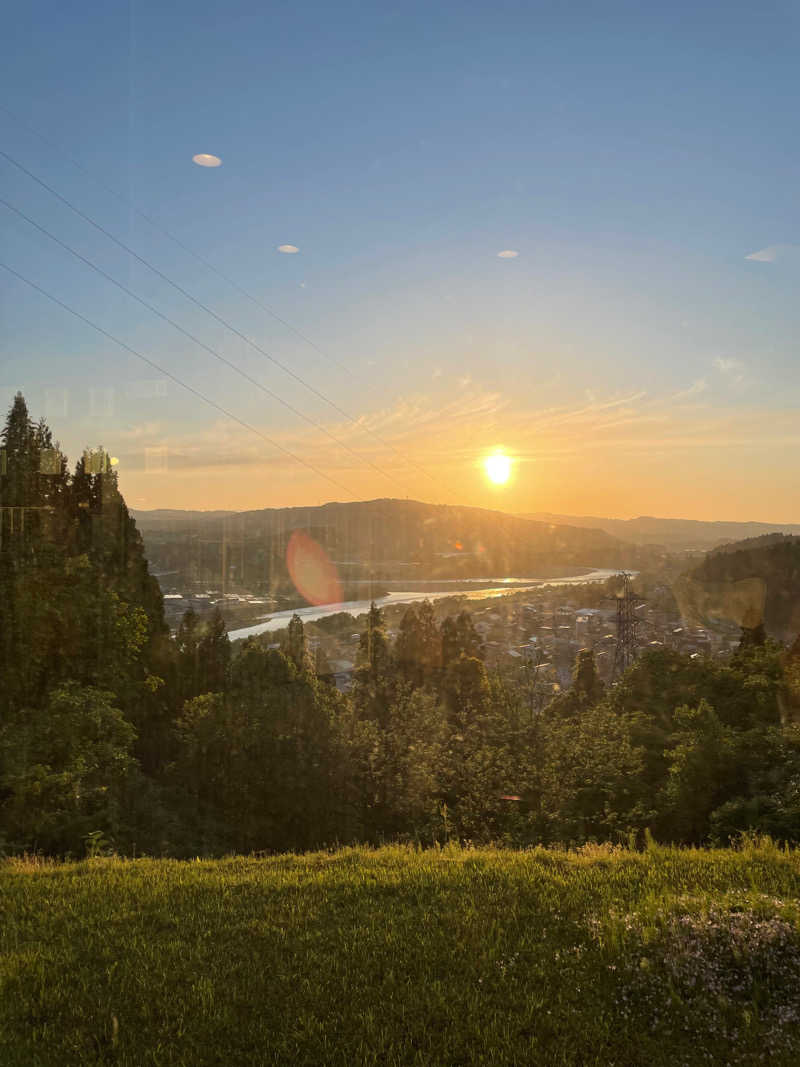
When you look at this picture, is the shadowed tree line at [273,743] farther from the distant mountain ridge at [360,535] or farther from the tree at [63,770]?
the distant mountain ridge at [360,535]

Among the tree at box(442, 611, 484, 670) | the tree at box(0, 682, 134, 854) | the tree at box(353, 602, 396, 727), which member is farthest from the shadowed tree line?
the tree at box(442, 611, 484, 670)

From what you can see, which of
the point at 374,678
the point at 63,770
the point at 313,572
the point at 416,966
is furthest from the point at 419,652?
the point at 313,572

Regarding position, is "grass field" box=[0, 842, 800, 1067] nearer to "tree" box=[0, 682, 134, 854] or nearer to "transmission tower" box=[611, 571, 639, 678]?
"tree" box=[0, 682, 134, 854]

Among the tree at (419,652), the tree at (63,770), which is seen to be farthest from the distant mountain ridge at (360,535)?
the tree at (63,770)

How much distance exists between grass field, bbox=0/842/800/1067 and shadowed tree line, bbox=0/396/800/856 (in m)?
5.80

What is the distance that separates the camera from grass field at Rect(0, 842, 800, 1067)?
18.5 feet

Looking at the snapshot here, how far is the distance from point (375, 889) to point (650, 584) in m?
180

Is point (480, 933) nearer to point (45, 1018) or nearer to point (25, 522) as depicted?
point (45, 1018)

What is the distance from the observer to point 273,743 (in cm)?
2756

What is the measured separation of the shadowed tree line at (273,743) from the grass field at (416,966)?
5.80 metres

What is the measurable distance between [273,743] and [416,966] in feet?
71.7

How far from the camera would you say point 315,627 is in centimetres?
13800

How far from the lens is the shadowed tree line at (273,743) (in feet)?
59.6

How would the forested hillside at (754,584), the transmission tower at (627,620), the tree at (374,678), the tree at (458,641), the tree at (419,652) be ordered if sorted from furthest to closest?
the forested hillside at (754,584) < the tree at (458,641) < the transmission tower at (627,620) < the tree at (419,652) < the tree at (374,678)
